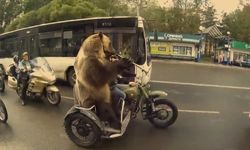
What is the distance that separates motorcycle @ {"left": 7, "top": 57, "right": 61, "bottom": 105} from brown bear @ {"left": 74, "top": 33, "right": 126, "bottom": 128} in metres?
4.18

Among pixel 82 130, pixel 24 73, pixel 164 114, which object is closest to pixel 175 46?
pixel 24 73

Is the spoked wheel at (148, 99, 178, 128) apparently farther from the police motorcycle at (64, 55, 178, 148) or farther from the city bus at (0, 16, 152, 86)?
the city bus at (0, 16, 152, 86)

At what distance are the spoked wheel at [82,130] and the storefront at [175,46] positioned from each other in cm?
3432

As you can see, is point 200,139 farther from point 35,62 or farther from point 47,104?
point 35,62

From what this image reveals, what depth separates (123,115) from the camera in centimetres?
846

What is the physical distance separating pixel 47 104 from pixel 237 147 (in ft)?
19.0

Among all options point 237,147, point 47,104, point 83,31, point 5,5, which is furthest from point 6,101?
point 5,5

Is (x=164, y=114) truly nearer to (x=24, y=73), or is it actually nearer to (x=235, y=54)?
(x=24, y=73)

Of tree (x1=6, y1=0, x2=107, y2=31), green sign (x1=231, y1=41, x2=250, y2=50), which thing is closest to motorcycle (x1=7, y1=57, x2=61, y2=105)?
tree (x1=6, y1=0, x2=107, y2=31)

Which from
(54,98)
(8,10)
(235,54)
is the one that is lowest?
(235,54)

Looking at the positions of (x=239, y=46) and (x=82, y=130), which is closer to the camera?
(x=82, y=130)

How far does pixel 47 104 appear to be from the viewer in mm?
12281

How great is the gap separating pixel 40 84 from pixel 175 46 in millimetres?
31417

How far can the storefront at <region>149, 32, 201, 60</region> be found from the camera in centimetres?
4238
